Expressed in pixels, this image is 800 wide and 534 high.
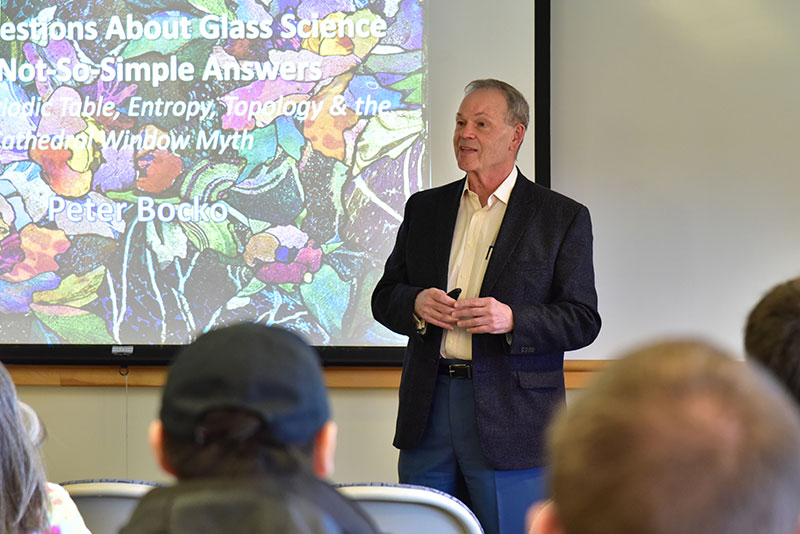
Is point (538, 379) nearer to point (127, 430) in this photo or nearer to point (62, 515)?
point (62, 515)

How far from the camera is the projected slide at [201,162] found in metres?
3.56

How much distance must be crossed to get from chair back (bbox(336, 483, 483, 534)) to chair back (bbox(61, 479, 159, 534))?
43 centimetres

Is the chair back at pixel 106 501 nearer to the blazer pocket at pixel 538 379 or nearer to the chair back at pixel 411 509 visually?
the chair back at pixel 411 509

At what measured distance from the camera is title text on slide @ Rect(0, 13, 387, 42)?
3547 mm

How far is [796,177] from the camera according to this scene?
3463 millimetres

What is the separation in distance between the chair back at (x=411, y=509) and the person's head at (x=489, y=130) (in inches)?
50.1

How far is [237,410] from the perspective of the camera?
826 millimetres

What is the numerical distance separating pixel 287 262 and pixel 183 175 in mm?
532

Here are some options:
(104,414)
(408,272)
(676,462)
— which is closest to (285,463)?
(676,462)

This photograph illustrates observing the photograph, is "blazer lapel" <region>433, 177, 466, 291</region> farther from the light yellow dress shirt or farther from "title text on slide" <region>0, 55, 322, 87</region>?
"title text on slide" <region>0, 55, 322, 87</region>

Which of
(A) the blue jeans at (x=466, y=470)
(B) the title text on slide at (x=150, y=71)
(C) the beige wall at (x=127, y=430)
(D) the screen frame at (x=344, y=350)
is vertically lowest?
(C) the beige wall at (x=127, y=430)

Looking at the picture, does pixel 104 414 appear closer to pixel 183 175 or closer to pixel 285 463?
pixel 183 175

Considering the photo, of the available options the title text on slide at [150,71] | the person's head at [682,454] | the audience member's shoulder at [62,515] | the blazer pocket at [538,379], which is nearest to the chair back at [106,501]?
the audience member's shoulder at [62,515]

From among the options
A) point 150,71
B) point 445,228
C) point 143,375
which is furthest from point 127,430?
point 445,228
